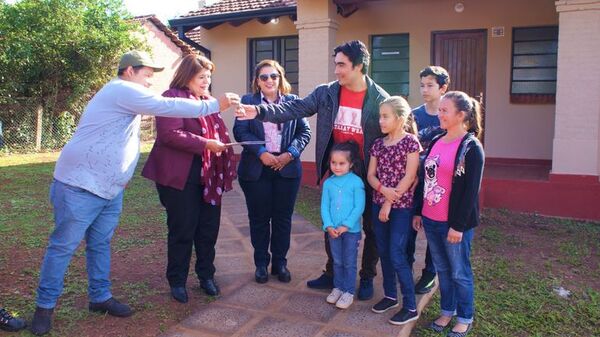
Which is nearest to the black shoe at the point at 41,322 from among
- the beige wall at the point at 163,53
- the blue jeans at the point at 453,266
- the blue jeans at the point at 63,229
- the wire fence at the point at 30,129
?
the blue jeans at the point at 63,229

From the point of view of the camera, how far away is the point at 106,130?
3.47m

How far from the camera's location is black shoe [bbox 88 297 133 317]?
3816 mm

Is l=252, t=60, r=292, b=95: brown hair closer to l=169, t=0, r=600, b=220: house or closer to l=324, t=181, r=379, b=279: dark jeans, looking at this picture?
l=324, t=181, r=379, b=279: dark jeans

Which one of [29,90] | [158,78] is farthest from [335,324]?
[158,78]

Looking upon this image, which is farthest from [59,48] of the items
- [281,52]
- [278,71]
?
[278,71]

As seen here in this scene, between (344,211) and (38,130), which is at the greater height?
(38,130)

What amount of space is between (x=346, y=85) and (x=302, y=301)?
1.65 meters

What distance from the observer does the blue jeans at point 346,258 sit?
3941mm

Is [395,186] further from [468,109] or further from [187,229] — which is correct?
[187,229]

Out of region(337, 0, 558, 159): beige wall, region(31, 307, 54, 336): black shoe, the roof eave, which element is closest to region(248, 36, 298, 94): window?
the roof eave

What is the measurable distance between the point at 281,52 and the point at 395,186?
319 inches

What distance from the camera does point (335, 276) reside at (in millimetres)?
4109

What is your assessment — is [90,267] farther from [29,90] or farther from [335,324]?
[29,90]

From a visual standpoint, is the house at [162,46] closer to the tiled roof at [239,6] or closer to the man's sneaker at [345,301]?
the tiled roof at [239,6]
